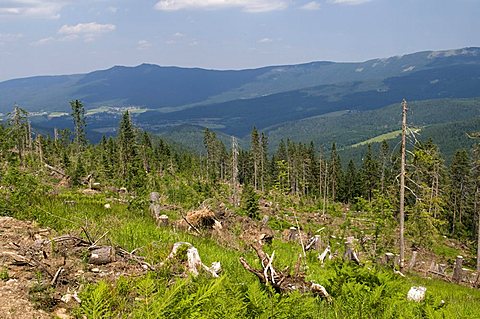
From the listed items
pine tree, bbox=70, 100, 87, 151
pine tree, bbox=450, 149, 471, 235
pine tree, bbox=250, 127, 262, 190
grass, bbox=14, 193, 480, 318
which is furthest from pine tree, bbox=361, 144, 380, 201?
grass, bbox=14, 193, 480, 318

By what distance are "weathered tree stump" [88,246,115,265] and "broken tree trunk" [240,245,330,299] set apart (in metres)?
2.67

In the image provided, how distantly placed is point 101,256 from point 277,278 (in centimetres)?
320

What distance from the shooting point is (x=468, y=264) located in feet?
131

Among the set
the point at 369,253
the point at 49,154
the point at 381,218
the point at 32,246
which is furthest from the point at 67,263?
the point at 49,154

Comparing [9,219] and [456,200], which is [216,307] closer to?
[9,219]

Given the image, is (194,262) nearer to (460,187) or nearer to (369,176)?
(460,187)

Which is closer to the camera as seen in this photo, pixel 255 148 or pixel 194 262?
pixel 194 262

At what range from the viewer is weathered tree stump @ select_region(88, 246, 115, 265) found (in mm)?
6223

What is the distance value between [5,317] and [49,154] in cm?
5289

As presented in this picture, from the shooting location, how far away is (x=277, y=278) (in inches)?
173

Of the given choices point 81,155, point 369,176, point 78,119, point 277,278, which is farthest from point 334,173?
point 277,278

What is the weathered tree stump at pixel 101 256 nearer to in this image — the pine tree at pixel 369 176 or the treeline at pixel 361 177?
the treeline at pixel 361 177

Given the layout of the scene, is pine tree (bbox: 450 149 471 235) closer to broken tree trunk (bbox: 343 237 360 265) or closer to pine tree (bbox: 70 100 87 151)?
pine tree (bbox: 70 100 87 151)

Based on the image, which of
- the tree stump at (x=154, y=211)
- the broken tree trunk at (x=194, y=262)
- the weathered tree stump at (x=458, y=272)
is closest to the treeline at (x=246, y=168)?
the weathered tree stump at (x=458, y=272)
